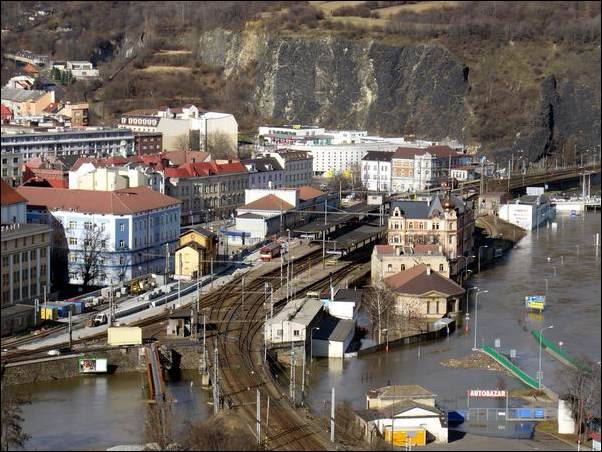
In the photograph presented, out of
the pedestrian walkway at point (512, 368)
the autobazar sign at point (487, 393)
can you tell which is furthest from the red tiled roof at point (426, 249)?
the autobazar sign at point (487, 393)

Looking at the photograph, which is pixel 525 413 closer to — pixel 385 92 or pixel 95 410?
pixel 95 410

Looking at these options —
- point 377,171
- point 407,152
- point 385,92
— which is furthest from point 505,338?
point 385,92

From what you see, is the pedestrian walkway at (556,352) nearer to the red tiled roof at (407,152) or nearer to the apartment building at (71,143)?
the apartment building at (71,143)

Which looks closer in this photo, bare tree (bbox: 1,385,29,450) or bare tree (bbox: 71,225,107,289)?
bare tree (bbox: 1,385,29,450)

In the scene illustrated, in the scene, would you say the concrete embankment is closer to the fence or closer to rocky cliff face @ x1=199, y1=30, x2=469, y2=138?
the fence

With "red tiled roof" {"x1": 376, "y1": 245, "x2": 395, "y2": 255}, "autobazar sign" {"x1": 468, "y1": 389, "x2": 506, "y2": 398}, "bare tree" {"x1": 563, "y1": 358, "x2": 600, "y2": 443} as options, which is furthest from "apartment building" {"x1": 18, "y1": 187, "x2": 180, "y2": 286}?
"bare tree" {"x1": 563, "y1": 358, "x2": 600, "y2": 443}

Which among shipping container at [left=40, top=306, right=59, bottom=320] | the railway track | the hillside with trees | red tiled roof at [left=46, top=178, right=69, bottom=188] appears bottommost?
the railway track
